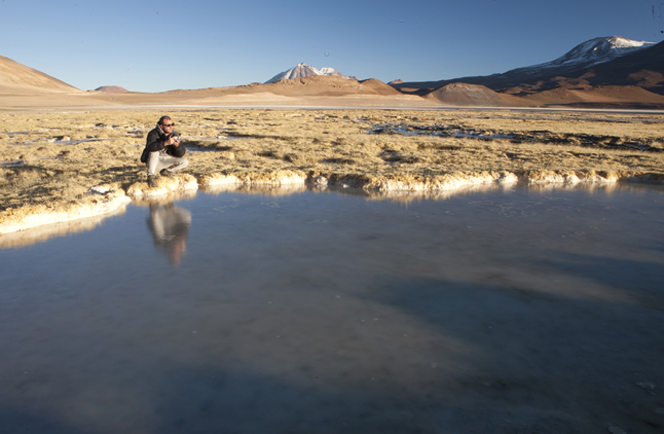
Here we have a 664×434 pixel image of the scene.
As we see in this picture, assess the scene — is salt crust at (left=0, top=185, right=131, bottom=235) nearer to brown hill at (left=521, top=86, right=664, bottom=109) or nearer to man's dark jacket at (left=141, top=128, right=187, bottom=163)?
man's dark jacket at (left=141, top=128, right=187, bottom=163)

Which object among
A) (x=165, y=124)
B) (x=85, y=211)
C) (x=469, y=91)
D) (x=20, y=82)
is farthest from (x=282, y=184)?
(x=20, y=82)

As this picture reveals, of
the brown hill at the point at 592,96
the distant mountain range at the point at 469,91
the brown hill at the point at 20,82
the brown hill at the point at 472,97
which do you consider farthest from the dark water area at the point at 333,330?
the brown hill at the point at 592,96

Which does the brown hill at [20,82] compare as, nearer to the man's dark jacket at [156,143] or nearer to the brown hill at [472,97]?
the brown hill at [472,97]

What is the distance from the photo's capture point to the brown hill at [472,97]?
126 meters

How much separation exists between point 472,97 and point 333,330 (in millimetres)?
141169

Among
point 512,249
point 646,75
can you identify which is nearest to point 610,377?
point 512,249

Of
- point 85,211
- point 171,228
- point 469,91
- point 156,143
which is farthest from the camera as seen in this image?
point 469,91

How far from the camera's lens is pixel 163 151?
960 cm

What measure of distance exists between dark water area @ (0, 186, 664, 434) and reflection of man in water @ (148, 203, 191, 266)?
41 millimetres

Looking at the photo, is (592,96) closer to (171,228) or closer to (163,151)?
(163,151)

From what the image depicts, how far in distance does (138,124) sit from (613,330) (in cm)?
3436

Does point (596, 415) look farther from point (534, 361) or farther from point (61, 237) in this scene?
point (61, 237)

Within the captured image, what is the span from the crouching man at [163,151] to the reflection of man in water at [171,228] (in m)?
1.55

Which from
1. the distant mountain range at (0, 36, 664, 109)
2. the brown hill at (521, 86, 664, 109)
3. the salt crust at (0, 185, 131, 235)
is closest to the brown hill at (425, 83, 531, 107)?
the distant mountain range at (0, 36, 664, 109)
